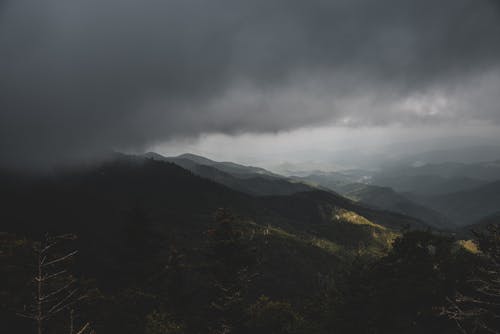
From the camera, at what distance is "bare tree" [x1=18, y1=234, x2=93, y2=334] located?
948cm

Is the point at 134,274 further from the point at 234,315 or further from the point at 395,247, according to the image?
the point at 395,247

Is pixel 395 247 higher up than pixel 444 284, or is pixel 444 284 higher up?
pixel 395 247

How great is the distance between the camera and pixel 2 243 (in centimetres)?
3080

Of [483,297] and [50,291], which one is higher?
[483,297]

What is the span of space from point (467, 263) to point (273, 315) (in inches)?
773

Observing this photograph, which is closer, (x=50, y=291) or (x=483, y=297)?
(x=483, y=297)

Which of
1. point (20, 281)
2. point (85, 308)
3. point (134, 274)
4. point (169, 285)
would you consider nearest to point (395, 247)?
point (169, 285)

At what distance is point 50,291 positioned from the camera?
25906 millimetres

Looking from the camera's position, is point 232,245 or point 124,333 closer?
point 124,333

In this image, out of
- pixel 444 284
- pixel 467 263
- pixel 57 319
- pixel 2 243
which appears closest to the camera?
pixel 57 319

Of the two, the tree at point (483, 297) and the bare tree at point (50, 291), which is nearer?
the bare tree at point (50, 291)

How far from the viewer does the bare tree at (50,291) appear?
9484 millimetres

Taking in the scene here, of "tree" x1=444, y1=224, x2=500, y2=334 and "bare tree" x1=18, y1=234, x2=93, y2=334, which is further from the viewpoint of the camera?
"tree" x1=444, y1=224, x2=500, y2=334

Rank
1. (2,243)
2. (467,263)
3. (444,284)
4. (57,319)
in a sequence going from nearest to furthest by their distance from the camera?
(57,319), (444,284), (467,263), (2,243)
